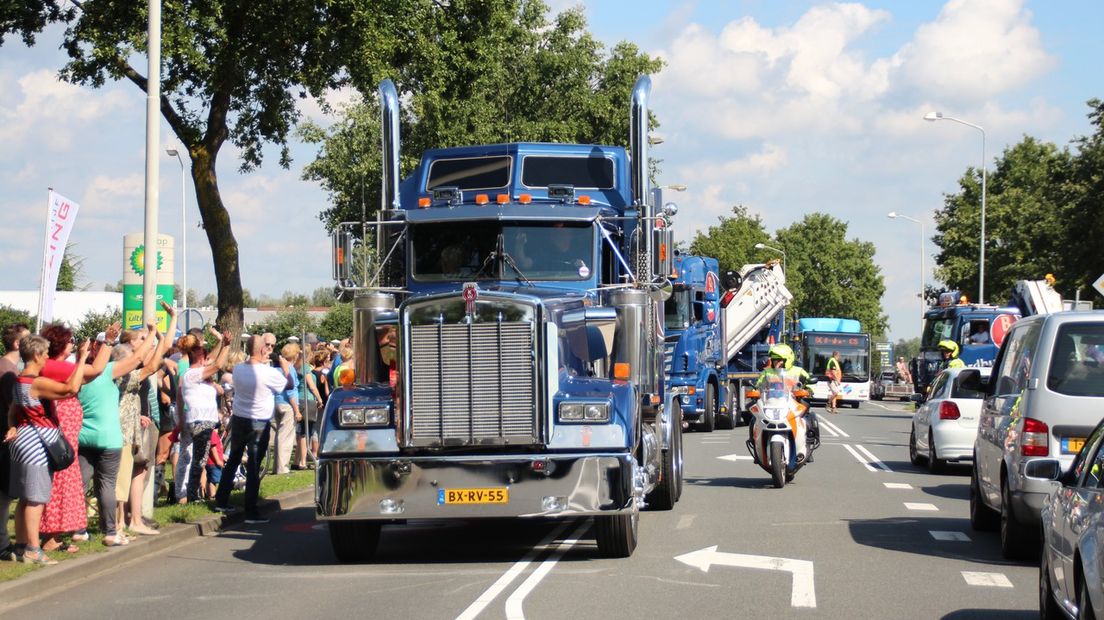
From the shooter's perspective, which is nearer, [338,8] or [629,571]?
[629,571]

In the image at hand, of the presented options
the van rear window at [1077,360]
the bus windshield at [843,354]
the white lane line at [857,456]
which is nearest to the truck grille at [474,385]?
the van rear window at [1077,360]

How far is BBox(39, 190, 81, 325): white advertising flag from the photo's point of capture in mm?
13648

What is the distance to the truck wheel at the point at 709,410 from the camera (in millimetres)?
31969

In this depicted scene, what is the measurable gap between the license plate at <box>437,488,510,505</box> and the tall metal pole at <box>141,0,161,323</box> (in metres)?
4.25

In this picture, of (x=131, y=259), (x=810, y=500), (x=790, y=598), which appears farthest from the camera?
(x=131, y=259)

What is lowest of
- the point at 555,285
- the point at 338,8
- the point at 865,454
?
the point at 865,454

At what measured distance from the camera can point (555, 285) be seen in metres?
13.4

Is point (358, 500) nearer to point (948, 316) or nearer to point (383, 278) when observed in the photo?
point (383, 278)

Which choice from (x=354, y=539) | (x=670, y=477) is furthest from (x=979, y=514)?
(x=354, y=539)

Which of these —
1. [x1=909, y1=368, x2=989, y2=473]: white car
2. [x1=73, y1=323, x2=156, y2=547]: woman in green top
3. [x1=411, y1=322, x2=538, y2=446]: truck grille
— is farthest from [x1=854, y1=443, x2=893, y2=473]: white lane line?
[x1=73, y1=323, x2=156, y2=547]: woman in green top

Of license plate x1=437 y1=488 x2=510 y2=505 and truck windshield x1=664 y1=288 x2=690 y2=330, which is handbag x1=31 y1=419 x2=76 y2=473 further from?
truck windshield x1=664 y1=288 x2=690 y2=330

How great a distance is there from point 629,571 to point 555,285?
3.08 meters

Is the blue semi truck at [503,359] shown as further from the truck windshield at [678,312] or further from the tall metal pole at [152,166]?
the truck windshield at [678,312]

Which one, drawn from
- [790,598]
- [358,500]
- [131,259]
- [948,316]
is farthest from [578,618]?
[948,316]
